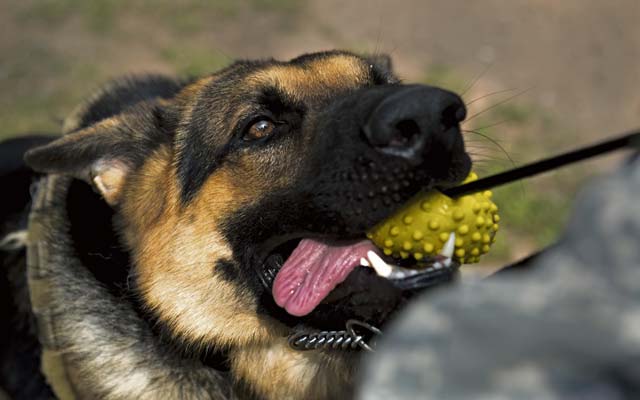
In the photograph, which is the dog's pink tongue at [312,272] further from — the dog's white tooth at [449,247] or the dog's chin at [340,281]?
the dog's white tooth at [449,247]

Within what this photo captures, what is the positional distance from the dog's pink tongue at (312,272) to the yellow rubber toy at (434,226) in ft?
0.68

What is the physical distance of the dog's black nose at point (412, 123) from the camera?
7.75 feet

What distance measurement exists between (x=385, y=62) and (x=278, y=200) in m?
1.47

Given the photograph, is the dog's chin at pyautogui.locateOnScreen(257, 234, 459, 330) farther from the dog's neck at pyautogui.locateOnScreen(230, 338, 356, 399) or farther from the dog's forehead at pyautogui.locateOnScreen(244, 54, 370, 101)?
the dog's forehead at pyautogui.locateOnScreen(244, 54, 370, 101)

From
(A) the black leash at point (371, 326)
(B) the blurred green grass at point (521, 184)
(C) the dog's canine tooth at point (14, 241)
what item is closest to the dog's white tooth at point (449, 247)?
(A) the black leash at point (371, 326)

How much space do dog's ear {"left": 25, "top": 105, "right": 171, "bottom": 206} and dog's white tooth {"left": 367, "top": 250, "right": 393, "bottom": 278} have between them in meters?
1.24

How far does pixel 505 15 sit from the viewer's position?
897cm

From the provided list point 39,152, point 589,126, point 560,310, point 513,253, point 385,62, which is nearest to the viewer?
point 560,310

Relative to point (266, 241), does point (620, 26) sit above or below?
below

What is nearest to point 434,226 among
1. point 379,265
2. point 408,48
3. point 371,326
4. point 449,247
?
point 449,247

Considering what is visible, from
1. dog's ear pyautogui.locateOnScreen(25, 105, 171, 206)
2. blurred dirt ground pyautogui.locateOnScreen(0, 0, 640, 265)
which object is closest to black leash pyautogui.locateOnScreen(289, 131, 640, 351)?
dog's ear pyautogui.locateOnScreen(25, 105, 171, 206)

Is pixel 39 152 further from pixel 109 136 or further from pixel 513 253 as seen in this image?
pixel 513 253

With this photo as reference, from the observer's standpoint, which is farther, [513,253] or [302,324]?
[513,253]

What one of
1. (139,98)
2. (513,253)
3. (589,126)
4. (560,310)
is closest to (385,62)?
(139,98)
